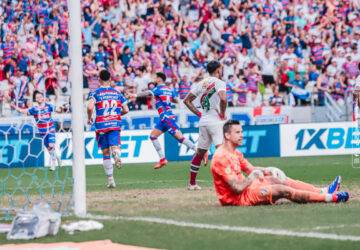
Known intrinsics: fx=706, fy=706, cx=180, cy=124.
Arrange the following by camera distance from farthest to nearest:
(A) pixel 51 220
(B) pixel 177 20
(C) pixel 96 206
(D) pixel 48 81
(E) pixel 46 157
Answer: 1. (B) pixel 177 20
2. (E) pixel 46 157
3. (D) pixel 48 81
4. (C) pixel 96 206
5. (A) pixel 51 220

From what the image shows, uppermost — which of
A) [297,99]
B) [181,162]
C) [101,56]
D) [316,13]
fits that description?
[316,13]

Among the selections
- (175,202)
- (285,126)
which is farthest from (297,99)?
(175,202)

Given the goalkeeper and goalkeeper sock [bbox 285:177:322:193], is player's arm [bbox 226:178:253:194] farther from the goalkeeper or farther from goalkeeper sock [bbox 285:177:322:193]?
goalkeeper sock [bbox 285:177:322:193]

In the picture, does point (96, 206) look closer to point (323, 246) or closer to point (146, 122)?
point (323, 246)

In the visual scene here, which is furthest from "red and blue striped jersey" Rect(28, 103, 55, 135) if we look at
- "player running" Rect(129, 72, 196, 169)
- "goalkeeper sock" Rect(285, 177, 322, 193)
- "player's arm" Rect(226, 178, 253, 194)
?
"player's arm" Rect(226, 178, 253, 194)

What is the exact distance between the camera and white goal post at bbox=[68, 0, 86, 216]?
328 inches

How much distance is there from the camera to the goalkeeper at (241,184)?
8508mm

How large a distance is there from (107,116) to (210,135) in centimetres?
219

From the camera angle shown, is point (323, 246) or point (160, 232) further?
point (160, 232)

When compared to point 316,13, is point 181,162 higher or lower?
lower

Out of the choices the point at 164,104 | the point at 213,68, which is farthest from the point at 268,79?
the point at 213,68

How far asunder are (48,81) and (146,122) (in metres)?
4.52

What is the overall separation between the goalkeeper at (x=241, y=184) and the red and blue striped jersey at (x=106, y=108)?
13.3ft

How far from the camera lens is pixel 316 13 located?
2756cm
